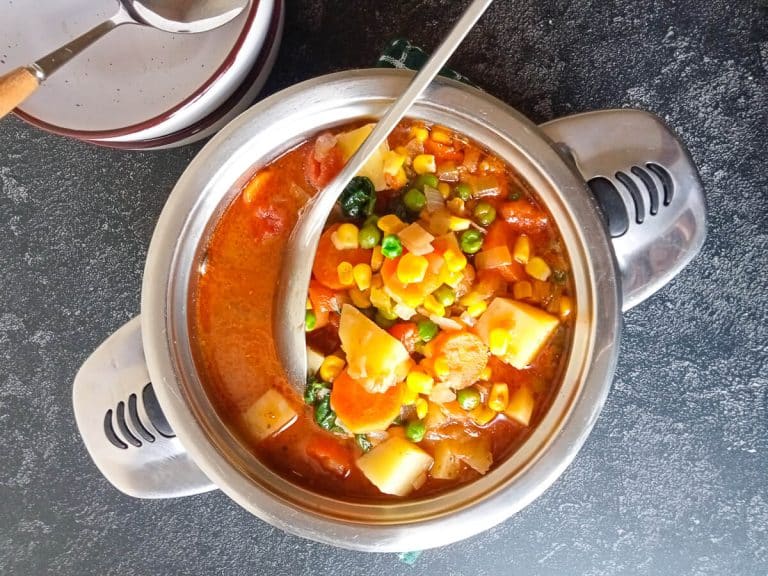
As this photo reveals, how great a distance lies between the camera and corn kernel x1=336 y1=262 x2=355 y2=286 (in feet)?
5.51

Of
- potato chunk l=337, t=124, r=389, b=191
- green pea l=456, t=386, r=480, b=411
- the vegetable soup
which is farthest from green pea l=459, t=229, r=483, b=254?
green pea l=456, t=386, r=480, b=411

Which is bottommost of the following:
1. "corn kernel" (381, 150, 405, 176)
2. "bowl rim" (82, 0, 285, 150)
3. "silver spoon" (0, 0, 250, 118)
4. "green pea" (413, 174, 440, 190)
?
"green pea" (413, 174, 440, 190)

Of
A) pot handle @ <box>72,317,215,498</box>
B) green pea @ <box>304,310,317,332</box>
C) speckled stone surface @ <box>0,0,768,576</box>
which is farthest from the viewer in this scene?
speckled stone surface @ <box>0,0,768,576</box>

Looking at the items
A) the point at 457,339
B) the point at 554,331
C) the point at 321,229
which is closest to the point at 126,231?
the point at 321,229

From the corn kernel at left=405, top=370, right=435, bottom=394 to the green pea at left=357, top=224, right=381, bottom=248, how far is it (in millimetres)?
318

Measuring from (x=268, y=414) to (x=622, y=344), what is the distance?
41.0 inches

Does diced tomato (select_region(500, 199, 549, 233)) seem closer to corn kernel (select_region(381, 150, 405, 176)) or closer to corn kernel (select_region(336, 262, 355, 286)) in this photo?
corn kernel (select_region(381, 150, 405, 176))

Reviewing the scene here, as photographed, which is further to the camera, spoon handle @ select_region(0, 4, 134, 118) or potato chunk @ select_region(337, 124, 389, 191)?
potato chunk @ select_region(337, 124, 389, 191)

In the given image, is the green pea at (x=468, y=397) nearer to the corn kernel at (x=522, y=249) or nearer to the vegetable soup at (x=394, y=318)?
the vegetable soup at (x=394, y=318)

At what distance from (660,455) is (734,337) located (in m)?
0.41

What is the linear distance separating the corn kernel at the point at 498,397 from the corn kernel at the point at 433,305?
23 cm

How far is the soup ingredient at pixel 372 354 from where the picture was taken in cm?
163

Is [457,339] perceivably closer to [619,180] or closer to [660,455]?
[619,180]

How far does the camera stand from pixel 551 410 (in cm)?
165
